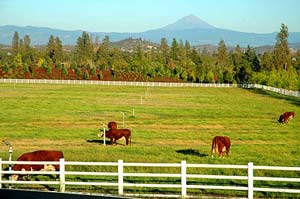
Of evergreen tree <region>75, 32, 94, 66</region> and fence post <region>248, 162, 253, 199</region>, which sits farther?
evergreen tree <region>75, 32, 94, 66</region>

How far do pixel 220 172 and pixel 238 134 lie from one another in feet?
50.4

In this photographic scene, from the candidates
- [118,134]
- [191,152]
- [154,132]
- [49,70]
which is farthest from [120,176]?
[49,70]

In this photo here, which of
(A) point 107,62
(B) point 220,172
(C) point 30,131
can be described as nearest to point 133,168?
(B) point 220,172

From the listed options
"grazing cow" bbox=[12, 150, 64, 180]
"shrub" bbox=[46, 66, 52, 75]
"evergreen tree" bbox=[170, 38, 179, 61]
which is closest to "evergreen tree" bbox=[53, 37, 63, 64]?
"evergreen tree" bbox=[170, 38, 179, 61]

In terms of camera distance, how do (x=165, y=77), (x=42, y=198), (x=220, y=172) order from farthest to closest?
(x=165, y=77), (x=220, y=172), (x=42, y=198)

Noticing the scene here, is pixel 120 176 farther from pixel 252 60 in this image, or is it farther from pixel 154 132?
pixel 252 60

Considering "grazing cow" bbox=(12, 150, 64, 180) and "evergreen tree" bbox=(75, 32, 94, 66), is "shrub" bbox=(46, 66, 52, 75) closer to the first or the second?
"evergreen tree" bbox=(75, 32, 94, 66)

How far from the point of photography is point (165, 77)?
128 metres

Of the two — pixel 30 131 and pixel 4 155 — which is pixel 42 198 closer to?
pixel 4 155

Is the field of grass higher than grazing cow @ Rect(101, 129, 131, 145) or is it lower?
lower

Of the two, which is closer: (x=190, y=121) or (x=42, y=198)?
(x=42, y=198)

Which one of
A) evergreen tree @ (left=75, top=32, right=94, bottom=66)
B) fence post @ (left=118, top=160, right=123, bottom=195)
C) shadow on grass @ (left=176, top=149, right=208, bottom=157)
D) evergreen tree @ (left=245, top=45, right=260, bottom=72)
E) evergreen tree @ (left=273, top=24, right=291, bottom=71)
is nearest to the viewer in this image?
fence post @ (left=118, top=160, right=123, bottom=195)

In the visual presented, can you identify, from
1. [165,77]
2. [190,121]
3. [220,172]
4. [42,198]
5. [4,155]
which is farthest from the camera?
[165,77]

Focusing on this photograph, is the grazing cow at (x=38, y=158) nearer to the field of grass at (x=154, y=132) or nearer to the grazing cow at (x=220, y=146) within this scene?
the field of grass at (x=154, y=132)
